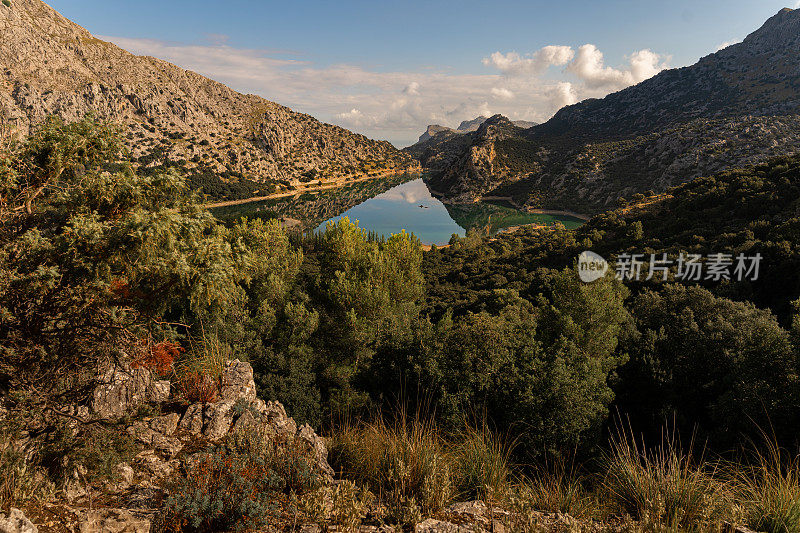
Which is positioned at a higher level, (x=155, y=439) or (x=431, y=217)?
(x=431, y=217)

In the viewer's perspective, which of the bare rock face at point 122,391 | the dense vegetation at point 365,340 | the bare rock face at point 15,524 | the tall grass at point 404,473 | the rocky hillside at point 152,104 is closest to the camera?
the bare rock face at point 15,524

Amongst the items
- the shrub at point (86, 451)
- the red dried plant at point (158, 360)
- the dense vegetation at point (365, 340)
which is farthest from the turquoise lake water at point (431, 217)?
the shrub at point (86, 451)

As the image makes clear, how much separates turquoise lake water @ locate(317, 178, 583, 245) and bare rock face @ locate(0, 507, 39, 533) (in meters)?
95.1

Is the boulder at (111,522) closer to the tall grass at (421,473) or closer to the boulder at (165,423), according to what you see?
the boulder at (165,423)

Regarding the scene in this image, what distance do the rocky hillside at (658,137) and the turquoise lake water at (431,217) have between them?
382 inches

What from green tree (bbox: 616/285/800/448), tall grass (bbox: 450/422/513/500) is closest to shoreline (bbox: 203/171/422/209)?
green tree (bbox: 616/285/800/448)

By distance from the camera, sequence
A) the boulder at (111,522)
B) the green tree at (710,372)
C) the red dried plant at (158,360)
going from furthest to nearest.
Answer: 1. the green tree at (710,372)
2. the red dried plant at (158,360)
3. the boulder at (111,522)

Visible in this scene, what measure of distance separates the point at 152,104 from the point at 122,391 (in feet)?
580

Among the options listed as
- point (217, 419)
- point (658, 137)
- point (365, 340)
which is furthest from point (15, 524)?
point (658, 137)

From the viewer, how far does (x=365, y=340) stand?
18297 mm

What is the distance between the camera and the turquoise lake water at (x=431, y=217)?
107 m

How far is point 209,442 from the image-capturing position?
6.20 meters

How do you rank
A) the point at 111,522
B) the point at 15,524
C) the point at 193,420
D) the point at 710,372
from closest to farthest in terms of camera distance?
the point at 15,524
the point at 111,522
the point at 193,420
the point at 710,372

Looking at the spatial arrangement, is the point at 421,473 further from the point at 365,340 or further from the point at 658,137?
the point at 658,137
